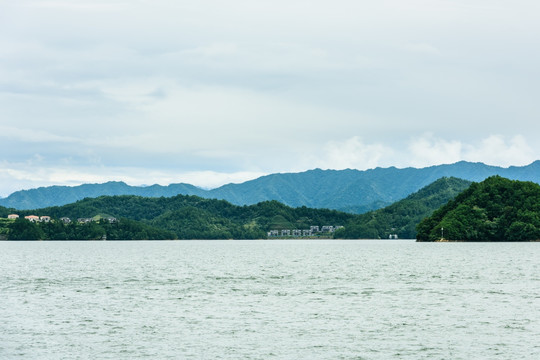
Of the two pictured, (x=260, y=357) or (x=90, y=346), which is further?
(x=90, y=346)

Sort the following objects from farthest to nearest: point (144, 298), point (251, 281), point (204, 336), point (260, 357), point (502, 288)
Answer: point (251, 281), point (502, 288), point (144, 298), point (204, 336), point (260, 357)

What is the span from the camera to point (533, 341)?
2069 inches

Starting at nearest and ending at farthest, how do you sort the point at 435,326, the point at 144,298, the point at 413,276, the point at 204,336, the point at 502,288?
the point at 204,336 → the point at 435,326 → the point at 144,298 → the point at 502,288 → the point at 413,276

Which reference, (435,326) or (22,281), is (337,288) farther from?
(22,281)

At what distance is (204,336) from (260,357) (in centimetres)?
1038

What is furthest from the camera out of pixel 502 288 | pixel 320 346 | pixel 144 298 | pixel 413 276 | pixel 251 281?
pixel 413 276

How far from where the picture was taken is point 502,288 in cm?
9694

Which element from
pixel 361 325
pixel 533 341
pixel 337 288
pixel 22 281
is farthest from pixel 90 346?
pixel 22 281

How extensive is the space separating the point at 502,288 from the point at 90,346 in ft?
221

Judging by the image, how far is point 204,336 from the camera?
56875 millimetres

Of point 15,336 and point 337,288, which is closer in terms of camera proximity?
point 15,336

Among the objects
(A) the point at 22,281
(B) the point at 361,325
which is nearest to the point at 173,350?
(B) the point at 361,325

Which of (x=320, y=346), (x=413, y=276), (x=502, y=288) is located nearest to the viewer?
(x=320, y=346)

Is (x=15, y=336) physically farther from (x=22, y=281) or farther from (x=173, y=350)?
(x=22, y=281)
